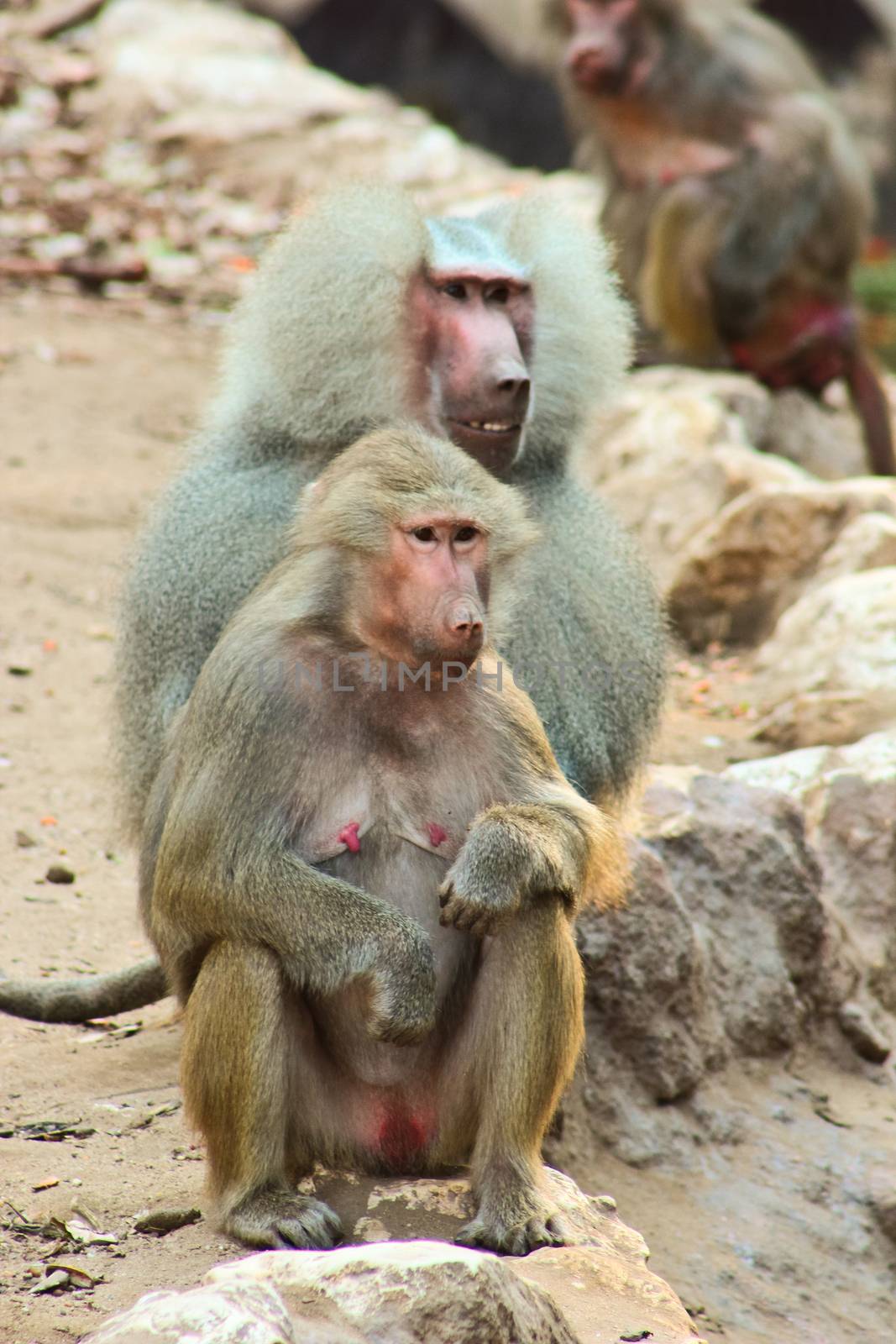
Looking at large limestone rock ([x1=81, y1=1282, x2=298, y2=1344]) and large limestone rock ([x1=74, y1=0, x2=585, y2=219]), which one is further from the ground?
large limestone rock ([x1=74, y1=0, x2=585, y2=219])

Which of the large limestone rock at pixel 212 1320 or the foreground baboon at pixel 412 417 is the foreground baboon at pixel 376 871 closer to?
the large limestone rock at pixel 212 1320

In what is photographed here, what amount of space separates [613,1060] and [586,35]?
4.91m

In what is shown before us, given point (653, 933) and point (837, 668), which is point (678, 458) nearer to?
point (837, 668)

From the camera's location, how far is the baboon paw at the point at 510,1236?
2502mm

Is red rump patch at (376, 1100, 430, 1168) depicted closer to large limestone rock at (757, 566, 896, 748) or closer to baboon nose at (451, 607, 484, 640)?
baboon nose at (451, 607, 484, 640)

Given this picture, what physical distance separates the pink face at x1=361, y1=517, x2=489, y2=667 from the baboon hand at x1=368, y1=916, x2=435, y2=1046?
0.41m

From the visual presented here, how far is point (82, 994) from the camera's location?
11.4 ft

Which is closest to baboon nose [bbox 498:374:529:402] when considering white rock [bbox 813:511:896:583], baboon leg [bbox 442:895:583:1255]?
baboon leg [bbox 442:895:583:1255]

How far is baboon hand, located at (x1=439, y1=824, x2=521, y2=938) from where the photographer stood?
8.09 feet

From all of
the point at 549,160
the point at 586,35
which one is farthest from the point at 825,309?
the point at 549,160

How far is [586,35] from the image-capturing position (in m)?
7.14

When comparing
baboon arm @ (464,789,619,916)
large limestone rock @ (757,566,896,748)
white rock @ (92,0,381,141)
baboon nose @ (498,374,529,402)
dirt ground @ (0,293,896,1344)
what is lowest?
dirt ground @ (0,293,896,1344)

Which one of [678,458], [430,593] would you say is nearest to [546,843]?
[430,593]

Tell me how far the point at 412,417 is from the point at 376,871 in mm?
1095
